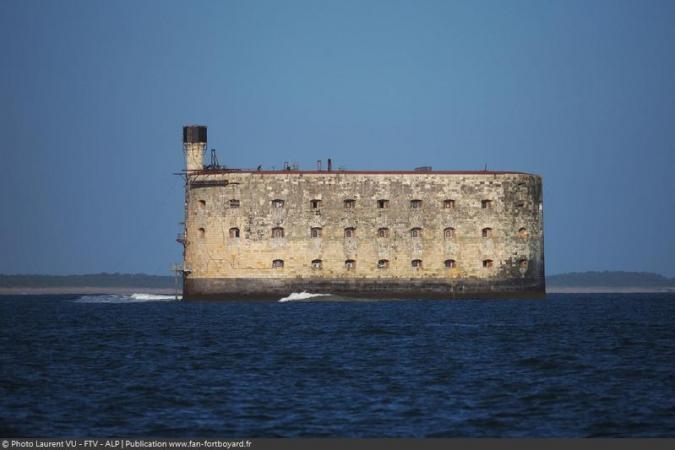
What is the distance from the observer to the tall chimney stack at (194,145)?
6788 cm

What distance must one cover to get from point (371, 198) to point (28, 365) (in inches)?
1360

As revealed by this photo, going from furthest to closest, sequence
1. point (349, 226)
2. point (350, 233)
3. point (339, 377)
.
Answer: point (350, 233) → point (349, 226) → point (339, 377)

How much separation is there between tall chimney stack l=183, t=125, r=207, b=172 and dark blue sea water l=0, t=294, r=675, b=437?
17097 mm

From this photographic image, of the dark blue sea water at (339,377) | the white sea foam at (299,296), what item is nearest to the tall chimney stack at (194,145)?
the white sea foam at (299,296)

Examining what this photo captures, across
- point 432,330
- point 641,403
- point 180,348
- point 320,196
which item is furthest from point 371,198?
point 641,403

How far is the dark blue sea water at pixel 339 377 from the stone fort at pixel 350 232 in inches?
546

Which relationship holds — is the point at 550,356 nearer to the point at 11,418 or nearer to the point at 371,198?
the point at 11,418

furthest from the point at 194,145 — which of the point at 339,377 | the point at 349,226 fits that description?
the point at 339,377

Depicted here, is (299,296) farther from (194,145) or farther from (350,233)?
(194,145)

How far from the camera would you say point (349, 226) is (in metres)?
66.1

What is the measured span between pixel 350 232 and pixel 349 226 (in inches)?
13.4

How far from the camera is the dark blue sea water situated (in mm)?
23219

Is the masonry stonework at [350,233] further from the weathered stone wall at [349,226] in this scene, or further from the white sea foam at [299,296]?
the white sea foam at [299,296]

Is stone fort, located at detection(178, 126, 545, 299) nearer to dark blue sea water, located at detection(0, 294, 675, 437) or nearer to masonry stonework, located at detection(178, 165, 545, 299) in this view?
masonry stonework, located at detection(178, 165, 545, 299)
